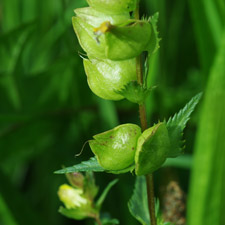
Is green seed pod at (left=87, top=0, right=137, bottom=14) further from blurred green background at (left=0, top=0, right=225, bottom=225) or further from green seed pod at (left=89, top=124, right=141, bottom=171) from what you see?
blurred green background at (left=0, top=0, right=225, bottom=225)

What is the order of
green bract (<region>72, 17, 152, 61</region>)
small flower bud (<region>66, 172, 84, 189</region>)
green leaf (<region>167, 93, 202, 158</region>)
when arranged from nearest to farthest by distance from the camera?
1. green bract (<region>72, 17, 152, 61</region>)
2. green leaf (<region>167, 93, 202, 158</region>)
3. small flower bud (<region>66, 172, 84, 189</region>)

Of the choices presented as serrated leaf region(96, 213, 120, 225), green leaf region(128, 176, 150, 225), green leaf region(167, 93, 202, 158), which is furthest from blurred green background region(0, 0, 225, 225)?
green leaf region(167, 93, 202, 158)

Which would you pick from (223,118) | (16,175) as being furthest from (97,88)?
(16,175)

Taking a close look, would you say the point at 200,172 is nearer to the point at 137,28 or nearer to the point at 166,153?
the point at 166,153

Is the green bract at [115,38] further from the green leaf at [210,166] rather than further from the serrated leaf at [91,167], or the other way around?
the green leaf at [210,166]

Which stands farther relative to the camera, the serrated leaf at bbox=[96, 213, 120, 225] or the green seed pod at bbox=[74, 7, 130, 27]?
the serrated leaf at bbox=[96, 213, 120, 225]

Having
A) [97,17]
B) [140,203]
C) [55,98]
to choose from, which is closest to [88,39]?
[97,17]

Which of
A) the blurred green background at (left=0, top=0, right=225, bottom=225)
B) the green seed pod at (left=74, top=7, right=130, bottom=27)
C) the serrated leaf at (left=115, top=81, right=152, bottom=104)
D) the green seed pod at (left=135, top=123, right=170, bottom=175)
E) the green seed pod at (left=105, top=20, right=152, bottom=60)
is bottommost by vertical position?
the blurred green background at (left=0, top=0, right=225, bottom=225)

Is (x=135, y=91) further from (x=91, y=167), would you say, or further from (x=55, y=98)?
(x=55, y=98)
